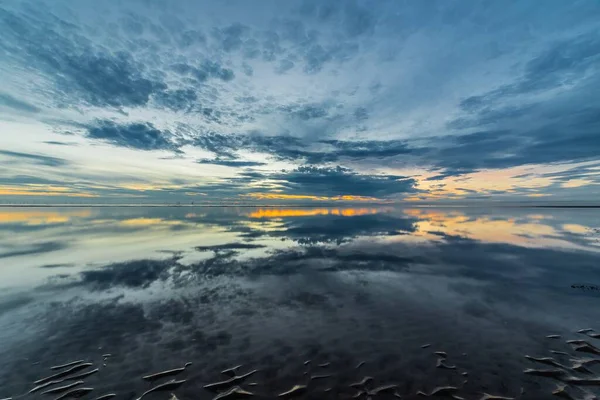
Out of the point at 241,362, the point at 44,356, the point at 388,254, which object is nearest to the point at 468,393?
the point at 241,362

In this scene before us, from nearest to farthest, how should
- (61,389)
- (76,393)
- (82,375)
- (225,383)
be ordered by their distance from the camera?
(76,393)
(61,389)
(225,383)
(82,375)

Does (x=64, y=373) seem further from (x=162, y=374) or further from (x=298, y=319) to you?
(x=298, y=319)

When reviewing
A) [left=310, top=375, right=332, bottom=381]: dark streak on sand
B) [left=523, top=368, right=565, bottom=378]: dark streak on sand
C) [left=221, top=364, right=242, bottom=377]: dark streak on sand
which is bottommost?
[left=221, top=364, right=242, bottom=377]: dark streak on sand

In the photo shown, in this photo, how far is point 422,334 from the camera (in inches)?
394

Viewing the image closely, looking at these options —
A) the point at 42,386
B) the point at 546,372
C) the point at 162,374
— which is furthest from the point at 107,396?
the point at 546,372

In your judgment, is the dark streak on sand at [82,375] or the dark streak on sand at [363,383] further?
the dark streak on sand at [82,375]

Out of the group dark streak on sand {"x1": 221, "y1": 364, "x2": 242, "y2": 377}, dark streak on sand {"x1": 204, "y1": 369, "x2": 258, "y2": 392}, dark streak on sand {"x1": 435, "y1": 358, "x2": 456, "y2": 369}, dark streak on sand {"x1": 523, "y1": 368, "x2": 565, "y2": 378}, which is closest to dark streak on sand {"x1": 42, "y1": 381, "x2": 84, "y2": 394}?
dark streak on sand {"x1": 204, "y1": 369, "x2": 258, "y2": 392}

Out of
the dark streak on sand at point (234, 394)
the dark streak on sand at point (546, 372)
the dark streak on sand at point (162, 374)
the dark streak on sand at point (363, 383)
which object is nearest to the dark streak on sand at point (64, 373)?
the dark streak on sand at point (162, 374)

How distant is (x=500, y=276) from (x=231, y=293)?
56.5ft

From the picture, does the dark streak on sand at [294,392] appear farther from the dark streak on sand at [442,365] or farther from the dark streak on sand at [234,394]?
the dark streak on sand at [442,365]

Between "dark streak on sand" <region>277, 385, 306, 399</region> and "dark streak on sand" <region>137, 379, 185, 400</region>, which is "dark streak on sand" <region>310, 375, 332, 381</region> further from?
"dark streak on sand" <region>137, 379, 185, 400</region>

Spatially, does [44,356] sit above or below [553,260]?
below

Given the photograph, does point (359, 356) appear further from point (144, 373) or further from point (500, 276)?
point (500, 276)

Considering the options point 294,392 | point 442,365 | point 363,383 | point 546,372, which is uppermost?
point 546,372
